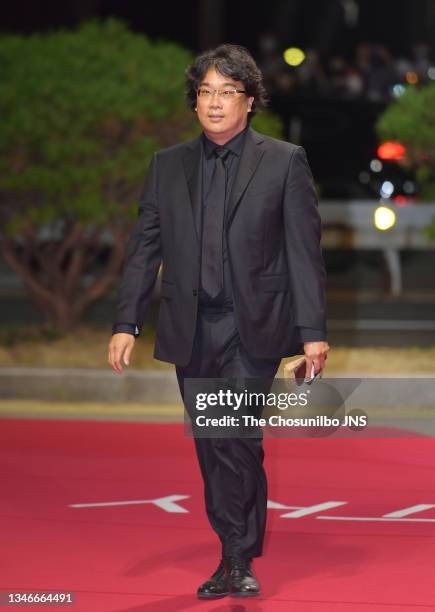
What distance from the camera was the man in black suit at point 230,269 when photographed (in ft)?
18.3

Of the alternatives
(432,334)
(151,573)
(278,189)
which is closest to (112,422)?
(151,573)

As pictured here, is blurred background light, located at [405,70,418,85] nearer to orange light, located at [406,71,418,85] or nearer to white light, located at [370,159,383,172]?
orange light, located at [406,71,418,85]

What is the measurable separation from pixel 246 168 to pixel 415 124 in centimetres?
753

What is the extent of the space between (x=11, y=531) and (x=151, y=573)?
3.31 feet

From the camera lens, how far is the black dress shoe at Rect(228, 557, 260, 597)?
224 inches

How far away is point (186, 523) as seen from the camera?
23.2 ft

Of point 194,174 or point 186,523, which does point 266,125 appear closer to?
point 186,523

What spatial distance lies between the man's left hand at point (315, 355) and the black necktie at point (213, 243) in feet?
1.27

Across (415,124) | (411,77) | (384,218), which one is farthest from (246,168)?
(411,77)

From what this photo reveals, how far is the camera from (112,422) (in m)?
10.3

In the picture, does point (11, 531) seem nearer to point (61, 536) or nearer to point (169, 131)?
point (61, 536)

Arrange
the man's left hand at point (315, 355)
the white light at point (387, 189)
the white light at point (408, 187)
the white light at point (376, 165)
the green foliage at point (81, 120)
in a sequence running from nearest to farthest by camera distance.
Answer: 1. the man's left hand at point (315, 355)
2. the green foliage at point (81, 120)
3. the white light at point (408, 187)
4. the white light at point (387, 189)
5. the white light at point (376, 165)

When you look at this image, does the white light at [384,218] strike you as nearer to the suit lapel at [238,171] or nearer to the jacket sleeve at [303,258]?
the suit lapel at [238,171]

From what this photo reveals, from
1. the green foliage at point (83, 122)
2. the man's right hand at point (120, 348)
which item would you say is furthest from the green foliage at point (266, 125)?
the man's right hand at point (120, 348)
